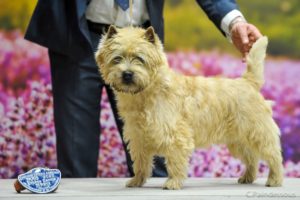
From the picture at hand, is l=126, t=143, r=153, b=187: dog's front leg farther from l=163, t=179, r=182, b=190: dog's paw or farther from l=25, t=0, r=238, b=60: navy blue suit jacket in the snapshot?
l=25, t=0, r=238, b=60: navy blue suit jacket

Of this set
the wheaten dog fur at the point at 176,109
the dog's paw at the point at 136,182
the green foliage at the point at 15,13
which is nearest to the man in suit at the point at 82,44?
the wheaten dog fur at the point at 176,109

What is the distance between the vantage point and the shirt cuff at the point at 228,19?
2.58m

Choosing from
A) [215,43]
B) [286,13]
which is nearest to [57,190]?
[215,43]

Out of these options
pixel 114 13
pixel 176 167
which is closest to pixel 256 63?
pixel 176 167

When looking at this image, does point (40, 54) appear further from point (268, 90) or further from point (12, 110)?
point (268, 90)

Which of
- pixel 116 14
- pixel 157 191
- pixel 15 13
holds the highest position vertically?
pixel 15 13

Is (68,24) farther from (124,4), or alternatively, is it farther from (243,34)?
(243,34)

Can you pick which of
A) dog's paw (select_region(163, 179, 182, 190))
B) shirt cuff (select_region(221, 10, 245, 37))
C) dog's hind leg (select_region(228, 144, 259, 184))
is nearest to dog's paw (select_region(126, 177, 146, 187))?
A: dog's paw (select_region(163, 179, 182, 190))

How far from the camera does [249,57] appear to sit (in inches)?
97.0

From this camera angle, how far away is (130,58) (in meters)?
2.17

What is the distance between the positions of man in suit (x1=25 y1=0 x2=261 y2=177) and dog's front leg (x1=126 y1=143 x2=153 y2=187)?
0.46 m

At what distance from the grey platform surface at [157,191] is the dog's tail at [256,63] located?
14.4 inches

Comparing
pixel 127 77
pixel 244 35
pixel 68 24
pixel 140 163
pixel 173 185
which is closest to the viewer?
pixel 127 77

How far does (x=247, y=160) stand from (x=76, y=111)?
0.72 m
